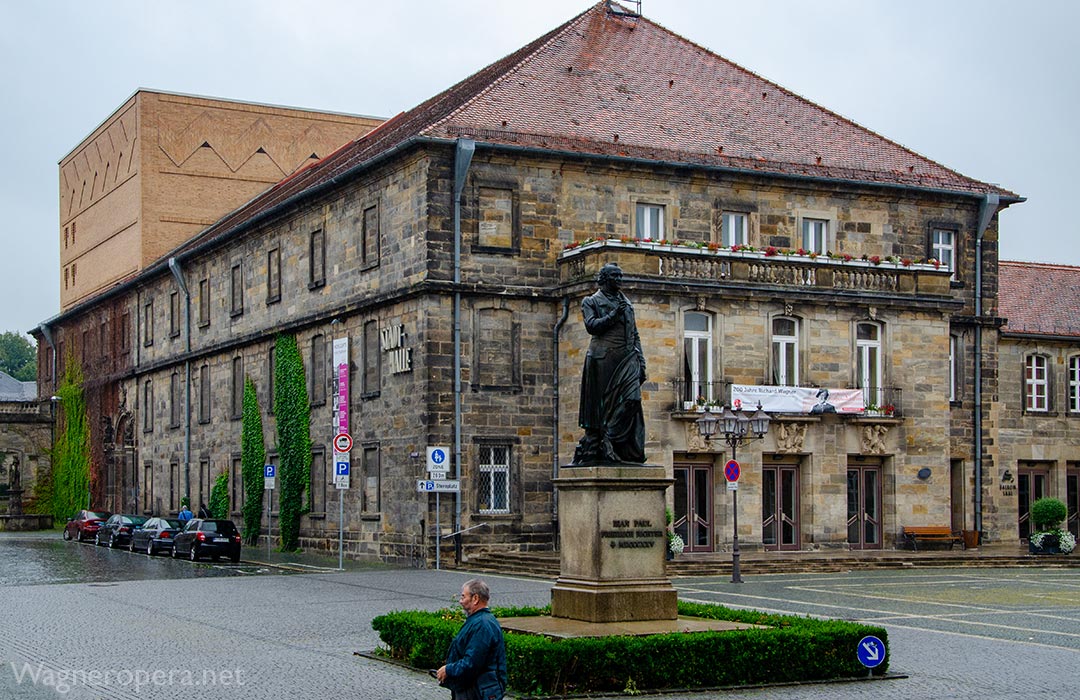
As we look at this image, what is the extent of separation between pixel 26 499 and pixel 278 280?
35.2 m

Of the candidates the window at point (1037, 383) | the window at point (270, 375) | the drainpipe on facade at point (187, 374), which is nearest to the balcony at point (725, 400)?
the window at point (1037, 383)

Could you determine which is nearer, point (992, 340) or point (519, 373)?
point (519, 373)

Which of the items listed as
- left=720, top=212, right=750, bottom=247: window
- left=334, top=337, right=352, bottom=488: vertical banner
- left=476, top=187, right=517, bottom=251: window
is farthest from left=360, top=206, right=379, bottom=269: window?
left=720, top=212, right=750, bottom=247: window

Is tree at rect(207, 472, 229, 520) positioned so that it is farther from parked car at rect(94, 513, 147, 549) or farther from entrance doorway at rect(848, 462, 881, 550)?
entrance doorway at rect(848, 462, 881, 550)

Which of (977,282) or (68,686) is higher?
(977,282)

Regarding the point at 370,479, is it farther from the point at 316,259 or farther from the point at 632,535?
the point at 632,535

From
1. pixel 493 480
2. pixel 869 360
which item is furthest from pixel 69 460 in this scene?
pixel 869 360

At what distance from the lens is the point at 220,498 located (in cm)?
5325

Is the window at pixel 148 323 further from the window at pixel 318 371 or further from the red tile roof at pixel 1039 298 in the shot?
the red tile roof at pixel 1039 298

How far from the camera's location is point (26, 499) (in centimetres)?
7744

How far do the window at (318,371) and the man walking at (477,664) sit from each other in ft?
114

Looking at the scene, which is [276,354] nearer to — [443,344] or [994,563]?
[443,344]

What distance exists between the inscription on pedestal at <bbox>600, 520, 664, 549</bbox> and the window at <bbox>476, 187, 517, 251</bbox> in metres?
22.0

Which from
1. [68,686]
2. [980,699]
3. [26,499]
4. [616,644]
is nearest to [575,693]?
[616,644]
